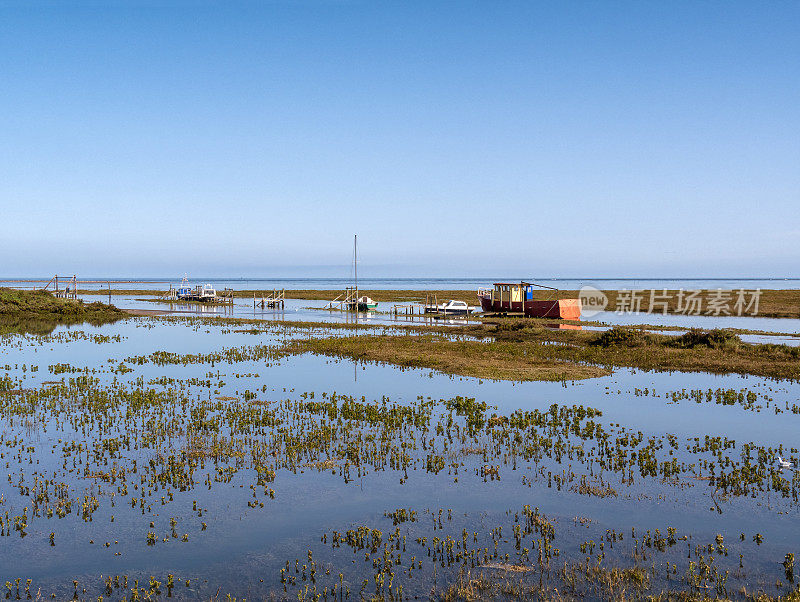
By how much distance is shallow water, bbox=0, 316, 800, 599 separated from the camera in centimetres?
894

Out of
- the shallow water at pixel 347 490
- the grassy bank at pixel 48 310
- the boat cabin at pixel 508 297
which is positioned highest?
the boat cabin at pixel 508 297

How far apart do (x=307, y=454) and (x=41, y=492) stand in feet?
18.6

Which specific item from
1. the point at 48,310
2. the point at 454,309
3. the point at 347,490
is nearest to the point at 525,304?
the point at 454,309

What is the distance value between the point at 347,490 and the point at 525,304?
44251 mm

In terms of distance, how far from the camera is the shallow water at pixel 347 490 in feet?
29.3

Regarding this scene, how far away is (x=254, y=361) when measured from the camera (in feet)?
100

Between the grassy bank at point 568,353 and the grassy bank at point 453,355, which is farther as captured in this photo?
the grassy bank at point 568,353

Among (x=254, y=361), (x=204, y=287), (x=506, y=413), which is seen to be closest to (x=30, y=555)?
(x=506, y=413)

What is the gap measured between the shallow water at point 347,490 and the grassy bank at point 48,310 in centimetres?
4283

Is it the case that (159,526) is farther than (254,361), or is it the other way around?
(254,361)

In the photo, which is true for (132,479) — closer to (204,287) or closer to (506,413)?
(506,413)

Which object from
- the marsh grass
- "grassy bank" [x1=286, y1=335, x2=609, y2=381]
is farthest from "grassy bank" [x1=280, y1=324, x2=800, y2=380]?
the marsh grass

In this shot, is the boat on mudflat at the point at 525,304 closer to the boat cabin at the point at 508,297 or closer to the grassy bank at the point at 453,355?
the boat cabin at the point at 508,297

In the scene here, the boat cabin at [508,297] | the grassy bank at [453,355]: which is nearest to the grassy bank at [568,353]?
the grassy bank at [453,355]
